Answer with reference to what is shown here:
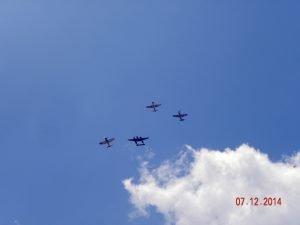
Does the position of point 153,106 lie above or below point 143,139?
above

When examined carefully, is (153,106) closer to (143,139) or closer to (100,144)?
(143,139)

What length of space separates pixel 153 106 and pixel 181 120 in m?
12.2

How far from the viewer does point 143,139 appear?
14462 centimetres

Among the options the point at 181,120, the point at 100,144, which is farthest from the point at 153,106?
the point at 100,144

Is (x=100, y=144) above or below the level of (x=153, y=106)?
below

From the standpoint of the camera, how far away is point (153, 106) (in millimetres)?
151750

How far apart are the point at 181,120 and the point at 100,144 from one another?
32.5 m

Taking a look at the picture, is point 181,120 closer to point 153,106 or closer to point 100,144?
point 153,106

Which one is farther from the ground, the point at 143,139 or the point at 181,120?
the point at 181,120

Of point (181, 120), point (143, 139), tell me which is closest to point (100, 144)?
point (143, 139)

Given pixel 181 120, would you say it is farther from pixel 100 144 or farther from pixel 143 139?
pixel 100 144

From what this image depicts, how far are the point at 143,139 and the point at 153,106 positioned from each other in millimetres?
14577

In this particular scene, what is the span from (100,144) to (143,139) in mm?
17786

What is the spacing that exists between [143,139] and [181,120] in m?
18.3
